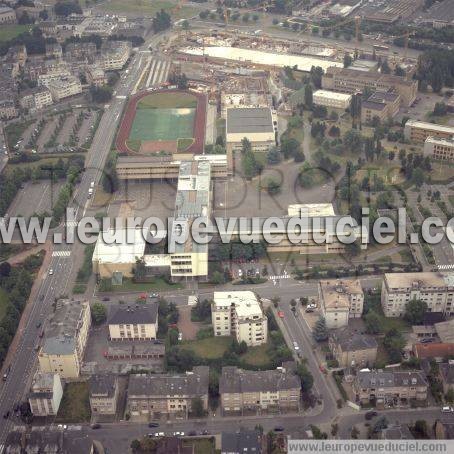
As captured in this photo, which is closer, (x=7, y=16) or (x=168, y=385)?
(x=168, y=385)

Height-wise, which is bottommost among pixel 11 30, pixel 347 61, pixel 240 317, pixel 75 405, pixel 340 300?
pixel 11 30

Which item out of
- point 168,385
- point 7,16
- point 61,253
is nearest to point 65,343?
point 168,385

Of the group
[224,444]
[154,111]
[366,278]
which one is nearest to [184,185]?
[366,278]

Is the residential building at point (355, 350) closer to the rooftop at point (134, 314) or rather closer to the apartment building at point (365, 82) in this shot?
the rooftop at point (134, 314)

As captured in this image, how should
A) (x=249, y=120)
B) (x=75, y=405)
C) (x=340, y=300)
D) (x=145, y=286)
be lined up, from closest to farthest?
(x=75, y=405), (x=340, y=300), (x=145, y=286), (x=249, y=120)

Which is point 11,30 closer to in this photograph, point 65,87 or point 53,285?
point 65,87
